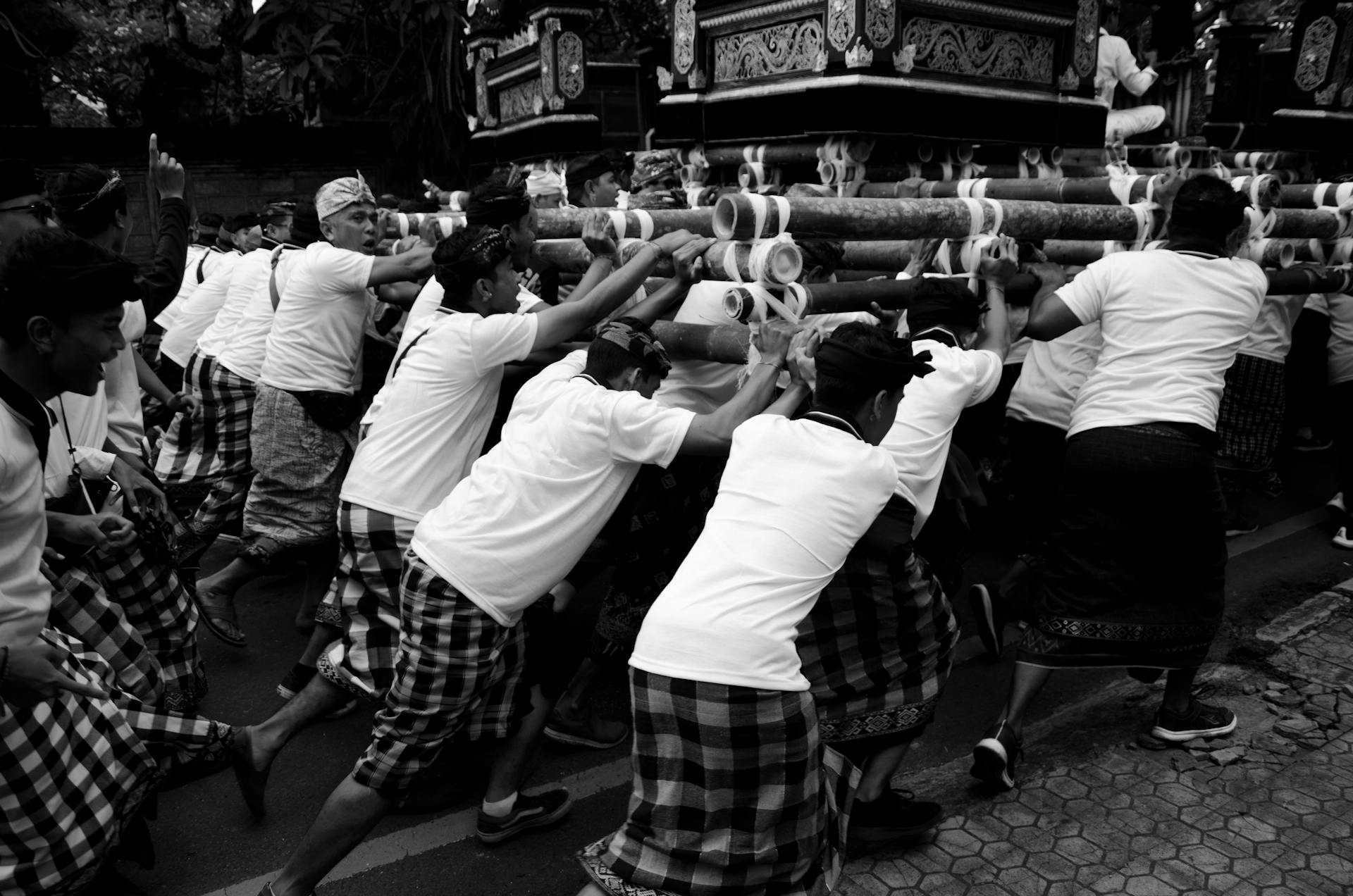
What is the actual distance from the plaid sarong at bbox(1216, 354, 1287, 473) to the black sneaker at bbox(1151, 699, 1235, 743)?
2143 millimetres

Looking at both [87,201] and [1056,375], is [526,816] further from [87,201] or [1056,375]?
[1056,375]

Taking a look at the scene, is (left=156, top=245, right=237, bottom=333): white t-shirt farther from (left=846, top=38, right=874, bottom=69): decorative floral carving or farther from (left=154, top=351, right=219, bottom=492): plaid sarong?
(left=846, top=38, right=874, bottom=69): decorative floral carving

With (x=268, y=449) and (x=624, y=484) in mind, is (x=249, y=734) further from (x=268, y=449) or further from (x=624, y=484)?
(x=268, y=449)

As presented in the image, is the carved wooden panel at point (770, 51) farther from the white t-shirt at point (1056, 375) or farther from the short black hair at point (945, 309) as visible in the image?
the short black hair at point (945, 309)

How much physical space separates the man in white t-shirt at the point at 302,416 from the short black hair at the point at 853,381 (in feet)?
9.15

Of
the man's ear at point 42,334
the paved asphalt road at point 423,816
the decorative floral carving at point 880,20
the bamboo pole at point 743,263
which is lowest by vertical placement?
the paved asphalt road at point 423,816

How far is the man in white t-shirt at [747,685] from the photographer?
7.36ft

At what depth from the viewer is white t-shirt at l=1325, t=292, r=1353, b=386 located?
575cm

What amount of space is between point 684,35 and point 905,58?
1.93 meters

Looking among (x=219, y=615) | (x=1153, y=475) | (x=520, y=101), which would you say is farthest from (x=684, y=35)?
(x=1153, y=475)

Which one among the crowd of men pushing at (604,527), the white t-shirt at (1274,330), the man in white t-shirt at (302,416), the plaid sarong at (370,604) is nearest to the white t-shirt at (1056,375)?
the crowd of men pushing at (604,527)

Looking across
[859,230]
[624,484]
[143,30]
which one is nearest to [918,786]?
[624,484]

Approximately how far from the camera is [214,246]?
7.27 metres

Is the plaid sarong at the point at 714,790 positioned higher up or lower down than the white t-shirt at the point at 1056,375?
lower down
